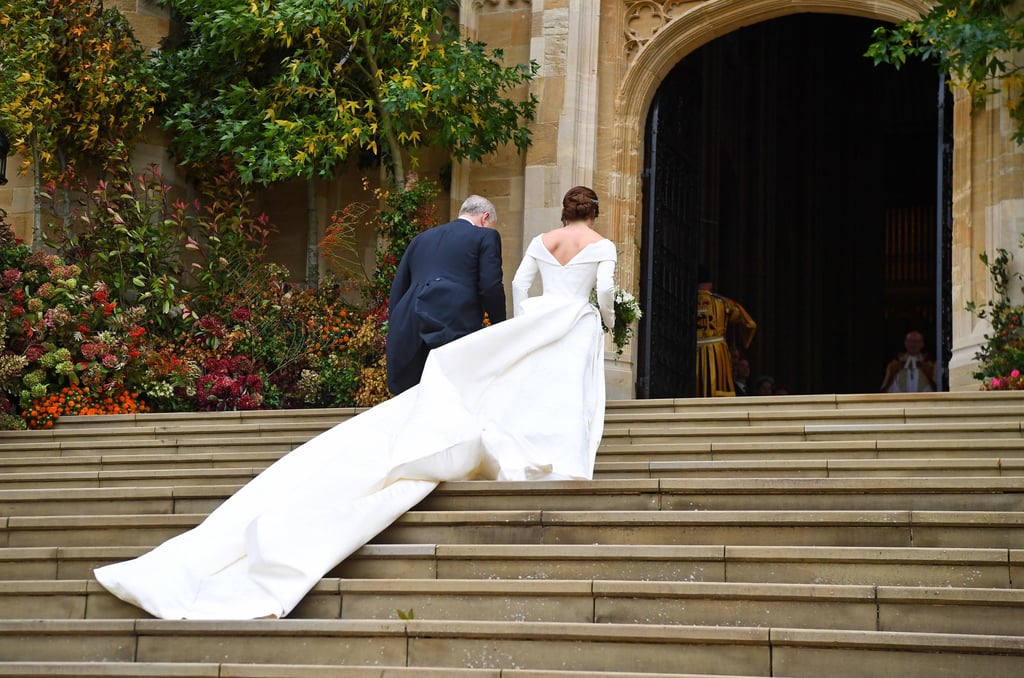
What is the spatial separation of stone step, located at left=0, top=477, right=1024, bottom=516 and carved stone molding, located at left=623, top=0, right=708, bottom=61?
6845 millimetres

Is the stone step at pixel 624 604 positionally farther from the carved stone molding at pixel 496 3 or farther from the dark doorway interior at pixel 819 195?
the dark doorway interior at pixel 819 195

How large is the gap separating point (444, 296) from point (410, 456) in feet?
5.37

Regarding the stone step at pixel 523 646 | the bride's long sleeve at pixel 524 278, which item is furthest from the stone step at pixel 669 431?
the stone step at pixel 523 646

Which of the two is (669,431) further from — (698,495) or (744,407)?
(698,495)

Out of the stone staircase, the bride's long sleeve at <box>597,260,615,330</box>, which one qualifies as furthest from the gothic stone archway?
the stone staircase

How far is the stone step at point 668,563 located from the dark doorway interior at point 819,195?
1400cm

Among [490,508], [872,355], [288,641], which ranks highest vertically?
[872,355]

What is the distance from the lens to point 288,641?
5195 mm

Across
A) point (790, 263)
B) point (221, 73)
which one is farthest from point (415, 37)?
point (790, 263)

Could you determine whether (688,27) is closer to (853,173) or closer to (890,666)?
(890,666)

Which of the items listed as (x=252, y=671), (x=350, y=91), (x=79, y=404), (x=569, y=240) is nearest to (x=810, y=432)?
(x=569, y=240)

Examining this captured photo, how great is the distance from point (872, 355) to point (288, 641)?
1850 cm

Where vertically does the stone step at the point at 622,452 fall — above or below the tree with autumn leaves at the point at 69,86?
below

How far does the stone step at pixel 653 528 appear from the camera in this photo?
216 inches
